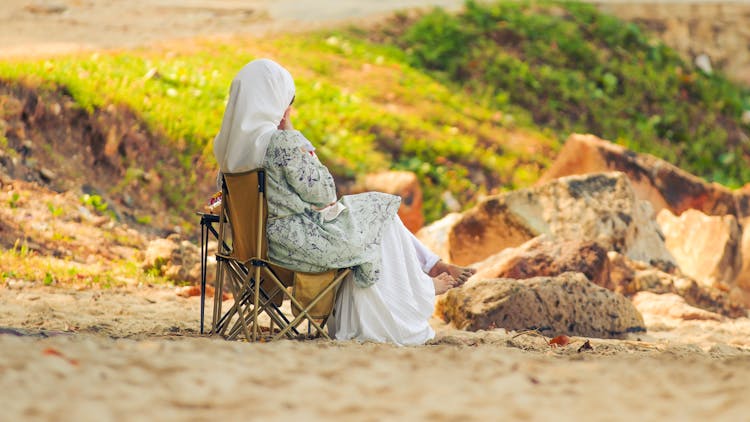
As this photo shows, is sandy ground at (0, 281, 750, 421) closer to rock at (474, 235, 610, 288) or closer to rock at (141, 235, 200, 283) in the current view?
rock at (474, 235, 610, 288)

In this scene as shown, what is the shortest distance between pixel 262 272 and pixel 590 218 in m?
3.89

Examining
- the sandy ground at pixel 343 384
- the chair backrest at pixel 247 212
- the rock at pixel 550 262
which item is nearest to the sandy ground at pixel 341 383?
the sandy ground at pixel 343 384

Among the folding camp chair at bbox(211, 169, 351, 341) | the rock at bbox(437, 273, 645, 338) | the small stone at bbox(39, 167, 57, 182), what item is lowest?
the rock at bbox(437, 273, 645, 338)

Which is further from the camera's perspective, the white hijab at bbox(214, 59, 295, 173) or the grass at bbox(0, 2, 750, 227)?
the grass at bbox(0, 2, 750, 227)

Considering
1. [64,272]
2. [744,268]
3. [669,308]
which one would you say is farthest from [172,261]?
[744,268]

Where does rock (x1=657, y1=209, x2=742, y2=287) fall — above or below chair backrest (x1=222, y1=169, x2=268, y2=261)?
below

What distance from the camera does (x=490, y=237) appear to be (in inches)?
328

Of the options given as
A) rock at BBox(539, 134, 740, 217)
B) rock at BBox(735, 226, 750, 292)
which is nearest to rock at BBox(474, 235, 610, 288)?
rock at BBox(735, 226, 750, 292)

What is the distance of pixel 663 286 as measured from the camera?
791cm

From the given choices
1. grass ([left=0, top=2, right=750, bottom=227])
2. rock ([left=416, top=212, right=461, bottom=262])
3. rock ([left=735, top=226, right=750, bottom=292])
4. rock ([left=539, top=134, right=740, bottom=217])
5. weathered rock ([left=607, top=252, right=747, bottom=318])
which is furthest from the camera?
grass ([left=0, top=2, right=750, bottom=227])

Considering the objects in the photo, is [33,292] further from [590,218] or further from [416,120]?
[416,120]

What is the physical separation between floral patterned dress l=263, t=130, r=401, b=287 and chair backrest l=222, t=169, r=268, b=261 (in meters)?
0.06

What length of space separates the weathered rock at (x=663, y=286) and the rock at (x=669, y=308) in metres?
0.09

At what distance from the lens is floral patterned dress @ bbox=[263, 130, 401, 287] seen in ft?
16.0
